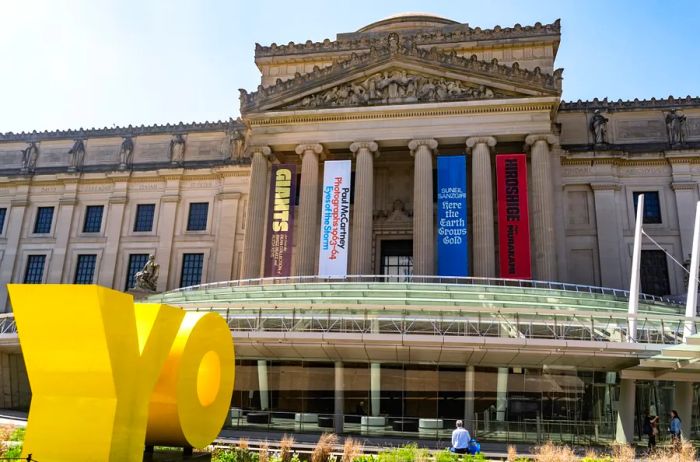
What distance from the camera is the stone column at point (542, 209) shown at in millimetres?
37312

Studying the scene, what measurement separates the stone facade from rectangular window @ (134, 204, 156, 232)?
487 millimetres

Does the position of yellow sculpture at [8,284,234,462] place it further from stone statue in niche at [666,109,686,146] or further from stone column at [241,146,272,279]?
stone statue in niche at [666,109,686,146]

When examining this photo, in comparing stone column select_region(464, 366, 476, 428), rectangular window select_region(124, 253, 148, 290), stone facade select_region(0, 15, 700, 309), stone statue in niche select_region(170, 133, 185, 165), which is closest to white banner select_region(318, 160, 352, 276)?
stone facade select_region(0, 15, 700, 309)

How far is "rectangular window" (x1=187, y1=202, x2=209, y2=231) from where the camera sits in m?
51.6

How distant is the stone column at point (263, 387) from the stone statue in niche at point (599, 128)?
105 feet

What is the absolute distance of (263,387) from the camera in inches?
1079

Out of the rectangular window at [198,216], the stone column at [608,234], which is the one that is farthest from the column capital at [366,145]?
the stone column at [608,234]

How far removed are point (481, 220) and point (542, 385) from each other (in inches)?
607

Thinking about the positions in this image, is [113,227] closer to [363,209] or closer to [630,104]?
[363,209]

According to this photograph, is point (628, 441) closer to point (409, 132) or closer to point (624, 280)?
point (624, 280)

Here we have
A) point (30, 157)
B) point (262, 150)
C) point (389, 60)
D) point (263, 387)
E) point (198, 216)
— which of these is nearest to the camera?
point (263, 387)

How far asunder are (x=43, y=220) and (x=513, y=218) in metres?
42.4

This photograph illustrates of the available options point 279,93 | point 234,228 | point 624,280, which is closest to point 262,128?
point 279,93

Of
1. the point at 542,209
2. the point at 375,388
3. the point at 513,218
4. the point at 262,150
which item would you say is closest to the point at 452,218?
the point at 513,218
